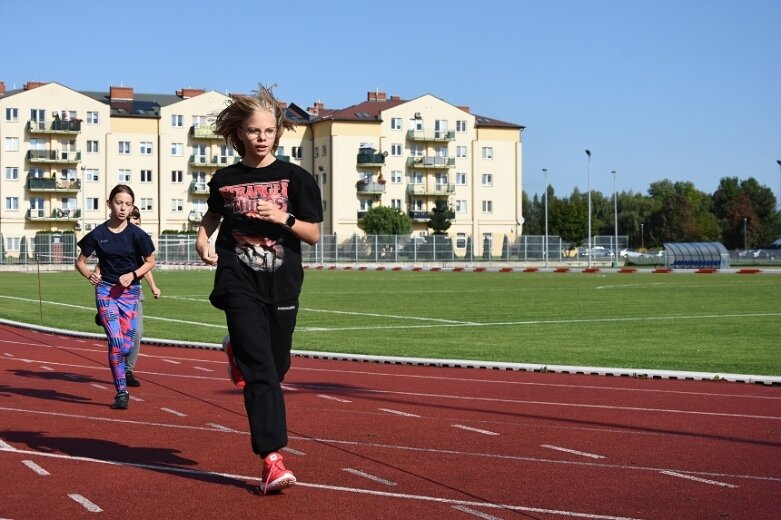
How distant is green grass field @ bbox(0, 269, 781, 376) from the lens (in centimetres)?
1653

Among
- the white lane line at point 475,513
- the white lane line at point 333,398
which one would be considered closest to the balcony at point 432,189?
the white lane line at point 333,398

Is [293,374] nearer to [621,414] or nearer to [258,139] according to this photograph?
[621,414]

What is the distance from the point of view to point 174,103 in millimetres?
105938

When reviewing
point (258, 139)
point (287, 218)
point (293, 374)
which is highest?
point (258, 139)

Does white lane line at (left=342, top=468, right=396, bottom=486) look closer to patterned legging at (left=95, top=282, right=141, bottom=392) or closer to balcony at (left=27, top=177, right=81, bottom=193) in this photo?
patterned legging at (left=95, top=282, right=141, bottom=392)

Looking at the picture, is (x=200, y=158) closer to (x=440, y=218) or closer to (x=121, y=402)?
(x=440, y=218)

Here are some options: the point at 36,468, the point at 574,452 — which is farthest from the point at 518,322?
the point at 36,468

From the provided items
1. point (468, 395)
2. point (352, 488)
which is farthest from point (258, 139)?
point (468, 395)

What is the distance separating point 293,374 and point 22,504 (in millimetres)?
7415

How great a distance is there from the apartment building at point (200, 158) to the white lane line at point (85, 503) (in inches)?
3425

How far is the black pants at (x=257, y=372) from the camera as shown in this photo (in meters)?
6.51

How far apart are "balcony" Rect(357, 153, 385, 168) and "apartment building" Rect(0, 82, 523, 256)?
9 centimetres

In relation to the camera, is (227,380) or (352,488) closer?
(352,488)

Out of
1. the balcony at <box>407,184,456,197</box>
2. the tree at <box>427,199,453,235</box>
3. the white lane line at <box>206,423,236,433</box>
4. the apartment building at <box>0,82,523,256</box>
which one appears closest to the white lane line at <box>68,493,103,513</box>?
the white lane line at <box>206,423,236,433</box>
